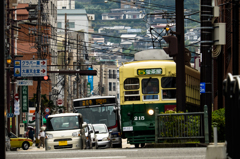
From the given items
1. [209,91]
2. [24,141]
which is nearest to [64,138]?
[209,91]

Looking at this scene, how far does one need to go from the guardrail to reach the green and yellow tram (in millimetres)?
4252

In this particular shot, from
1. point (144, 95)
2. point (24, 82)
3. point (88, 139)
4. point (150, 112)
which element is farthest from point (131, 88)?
point (24, 82)

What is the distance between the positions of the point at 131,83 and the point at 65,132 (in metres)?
3.59

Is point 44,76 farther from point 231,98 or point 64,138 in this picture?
point 231,98

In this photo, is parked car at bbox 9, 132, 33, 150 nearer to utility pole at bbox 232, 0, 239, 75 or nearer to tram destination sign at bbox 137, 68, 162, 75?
tram destination sign at bbox 137, 68, 162, 75

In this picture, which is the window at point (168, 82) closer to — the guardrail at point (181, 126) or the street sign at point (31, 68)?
the guardrail at point (181, 126)

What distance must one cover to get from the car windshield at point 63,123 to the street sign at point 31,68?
2326 cm

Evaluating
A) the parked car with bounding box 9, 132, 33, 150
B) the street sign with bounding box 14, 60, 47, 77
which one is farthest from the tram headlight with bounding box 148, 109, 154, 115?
the street sign with bounding box 14, 60, 47, 77

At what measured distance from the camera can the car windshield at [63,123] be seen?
2203cm

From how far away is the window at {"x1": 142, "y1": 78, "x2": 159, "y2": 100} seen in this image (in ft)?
73.2

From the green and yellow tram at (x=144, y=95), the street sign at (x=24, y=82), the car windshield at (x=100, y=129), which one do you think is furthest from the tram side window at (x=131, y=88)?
the street sign at (x=24, y=82)

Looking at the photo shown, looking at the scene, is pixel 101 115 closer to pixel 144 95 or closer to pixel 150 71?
pixel 144 95

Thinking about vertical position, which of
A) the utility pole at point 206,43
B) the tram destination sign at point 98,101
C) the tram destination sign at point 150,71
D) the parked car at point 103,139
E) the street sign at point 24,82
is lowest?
the parked car at point 103,139

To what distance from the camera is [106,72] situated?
144 metres
